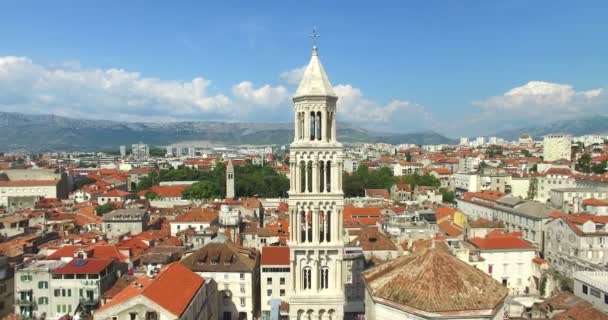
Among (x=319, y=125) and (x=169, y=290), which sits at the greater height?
(x=319, y=125)

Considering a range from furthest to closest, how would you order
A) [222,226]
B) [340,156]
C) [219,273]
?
[222,226] → [219,273] → [340,156]

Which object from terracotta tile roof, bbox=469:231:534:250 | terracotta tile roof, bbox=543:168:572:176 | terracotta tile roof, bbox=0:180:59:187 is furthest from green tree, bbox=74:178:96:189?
terracotta tile roof, bbox=543:168:572:176

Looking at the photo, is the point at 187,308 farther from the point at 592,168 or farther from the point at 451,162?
the point at 451,162

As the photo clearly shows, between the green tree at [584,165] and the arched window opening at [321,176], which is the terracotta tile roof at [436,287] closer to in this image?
the arched window opening at [321,176]

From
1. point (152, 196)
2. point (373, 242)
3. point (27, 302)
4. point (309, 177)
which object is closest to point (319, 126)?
point (309, 177)

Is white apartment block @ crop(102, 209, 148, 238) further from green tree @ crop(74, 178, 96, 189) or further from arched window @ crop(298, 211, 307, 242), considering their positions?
green tree @ crop(74, 178, 96, 189)

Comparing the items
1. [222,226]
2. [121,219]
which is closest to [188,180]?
[121,219]

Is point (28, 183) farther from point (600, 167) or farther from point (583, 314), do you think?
point (600, 167)
